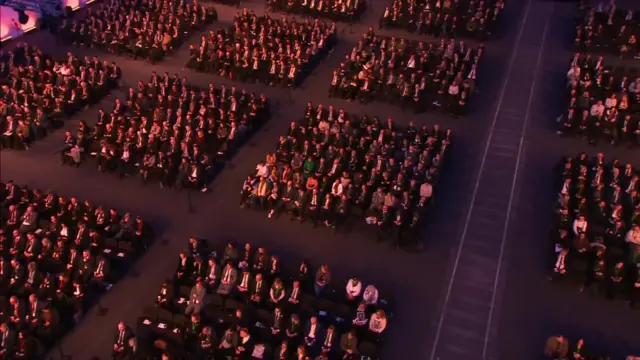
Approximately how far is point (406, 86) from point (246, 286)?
32.1ft

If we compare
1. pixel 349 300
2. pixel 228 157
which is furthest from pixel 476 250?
pixel 228 157

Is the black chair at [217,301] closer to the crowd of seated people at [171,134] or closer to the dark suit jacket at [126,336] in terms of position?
the dark suit jacket at [126,336]

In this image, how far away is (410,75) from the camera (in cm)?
2048

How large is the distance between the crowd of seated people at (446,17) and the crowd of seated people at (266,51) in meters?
3.25

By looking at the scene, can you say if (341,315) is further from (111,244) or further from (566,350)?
(111,244)

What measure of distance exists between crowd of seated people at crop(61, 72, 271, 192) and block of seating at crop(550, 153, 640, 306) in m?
9.06

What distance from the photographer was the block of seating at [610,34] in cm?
2234

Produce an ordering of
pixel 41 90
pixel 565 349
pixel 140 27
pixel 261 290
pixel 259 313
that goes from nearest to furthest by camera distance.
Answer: pixel 565 349 < pixel 259 313 < pixel 261 290 < pixel 41 90 < pixel 140 27

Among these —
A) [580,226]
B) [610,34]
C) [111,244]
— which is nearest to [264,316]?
[111,244]

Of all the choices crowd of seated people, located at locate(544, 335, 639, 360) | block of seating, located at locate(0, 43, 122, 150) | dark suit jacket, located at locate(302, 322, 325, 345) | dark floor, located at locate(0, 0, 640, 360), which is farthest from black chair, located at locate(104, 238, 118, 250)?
crowd of seated people, located at locate(544, 335, 639, 360)

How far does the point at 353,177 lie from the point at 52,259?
7313 millimetres

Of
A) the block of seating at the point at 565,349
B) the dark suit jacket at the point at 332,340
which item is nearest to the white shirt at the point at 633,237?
the block of seating at the point at 565,349

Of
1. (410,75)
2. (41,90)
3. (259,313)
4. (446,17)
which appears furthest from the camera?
(446,17)

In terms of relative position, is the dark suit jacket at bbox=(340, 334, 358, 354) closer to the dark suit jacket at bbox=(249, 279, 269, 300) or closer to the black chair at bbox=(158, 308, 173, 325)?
the dark suit jacket at bbox=(249, 279, 269, 300)
